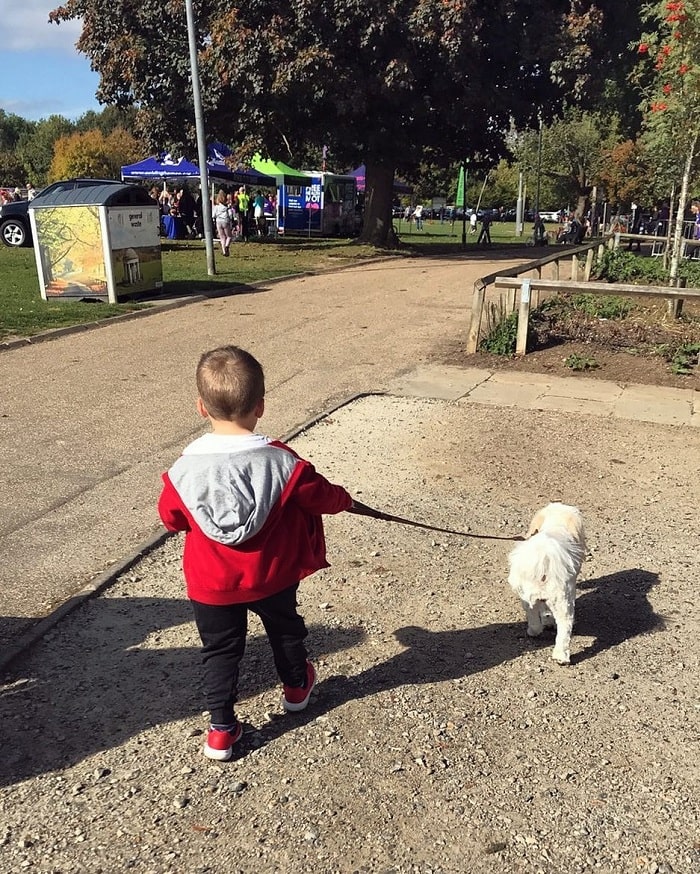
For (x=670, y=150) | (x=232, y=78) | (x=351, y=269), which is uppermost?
(x=232, y=78)

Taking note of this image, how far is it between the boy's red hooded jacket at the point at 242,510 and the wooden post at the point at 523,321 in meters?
7.11

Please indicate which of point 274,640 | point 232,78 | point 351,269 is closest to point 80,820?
point 274,640

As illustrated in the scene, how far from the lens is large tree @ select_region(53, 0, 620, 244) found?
63.5 ft

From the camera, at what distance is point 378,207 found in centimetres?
2652

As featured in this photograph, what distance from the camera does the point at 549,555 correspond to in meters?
3.15

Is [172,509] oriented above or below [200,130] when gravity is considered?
below

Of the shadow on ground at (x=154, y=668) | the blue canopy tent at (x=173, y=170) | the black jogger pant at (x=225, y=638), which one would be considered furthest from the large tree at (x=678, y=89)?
the blue canopy tent at (x=173, y=170)

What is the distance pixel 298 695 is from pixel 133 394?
18.0ft

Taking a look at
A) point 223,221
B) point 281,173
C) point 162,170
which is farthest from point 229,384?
point 281,173

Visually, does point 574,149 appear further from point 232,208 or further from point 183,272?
point 183,272

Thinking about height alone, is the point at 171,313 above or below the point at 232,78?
below

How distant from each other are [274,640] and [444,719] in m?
0.73

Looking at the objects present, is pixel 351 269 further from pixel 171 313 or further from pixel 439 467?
pixel 439 467

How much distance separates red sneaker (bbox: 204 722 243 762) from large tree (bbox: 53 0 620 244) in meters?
19.3
